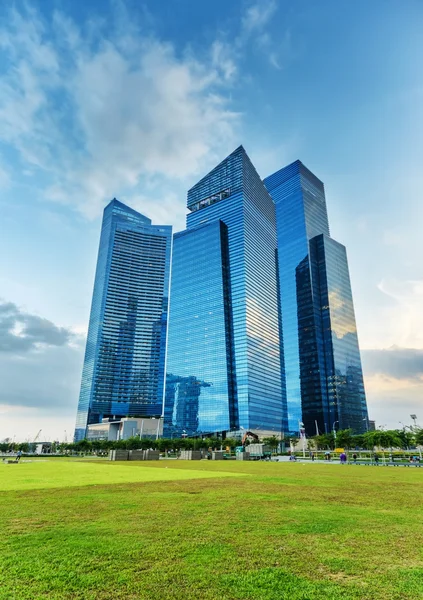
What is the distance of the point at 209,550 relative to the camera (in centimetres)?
863

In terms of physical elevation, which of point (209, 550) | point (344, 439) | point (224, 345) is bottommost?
point (209, 550)

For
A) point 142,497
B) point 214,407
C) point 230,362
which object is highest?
point 230,362

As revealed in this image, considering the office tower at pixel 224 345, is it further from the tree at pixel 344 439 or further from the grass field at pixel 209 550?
the grass field at pixel 209 550

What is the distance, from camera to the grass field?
21.4 ft

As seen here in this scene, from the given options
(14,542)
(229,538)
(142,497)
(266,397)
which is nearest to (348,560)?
(229,538)

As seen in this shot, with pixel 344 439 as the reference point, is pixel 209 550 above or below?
below

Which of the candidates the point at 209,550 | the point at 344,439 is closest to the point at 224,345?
the point at 344,439

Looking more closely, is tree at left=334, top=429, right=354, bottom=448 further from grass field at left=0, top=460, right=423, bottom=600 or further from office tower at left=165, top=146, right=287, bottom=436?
grass field at left=0, top=460, right=423, bottom=600

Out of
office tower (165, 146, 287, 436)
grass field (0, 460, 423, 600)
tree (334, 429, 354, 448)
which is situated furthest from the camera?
office tower (165, 146, 287, 436)

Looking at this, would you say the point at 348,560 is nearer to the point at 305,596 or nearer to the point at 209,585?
the point at 305,596

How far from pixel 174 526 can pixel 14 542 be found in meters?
4.47

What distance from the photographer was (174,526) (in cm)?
1092

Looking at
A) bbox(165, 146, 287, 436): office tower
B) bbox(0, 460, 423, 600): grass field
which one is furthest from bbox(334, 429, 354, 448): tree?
bbox(0, 460, 423, 600): grass field

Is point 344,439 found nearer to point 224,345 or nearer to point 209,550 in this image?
point 224,345
